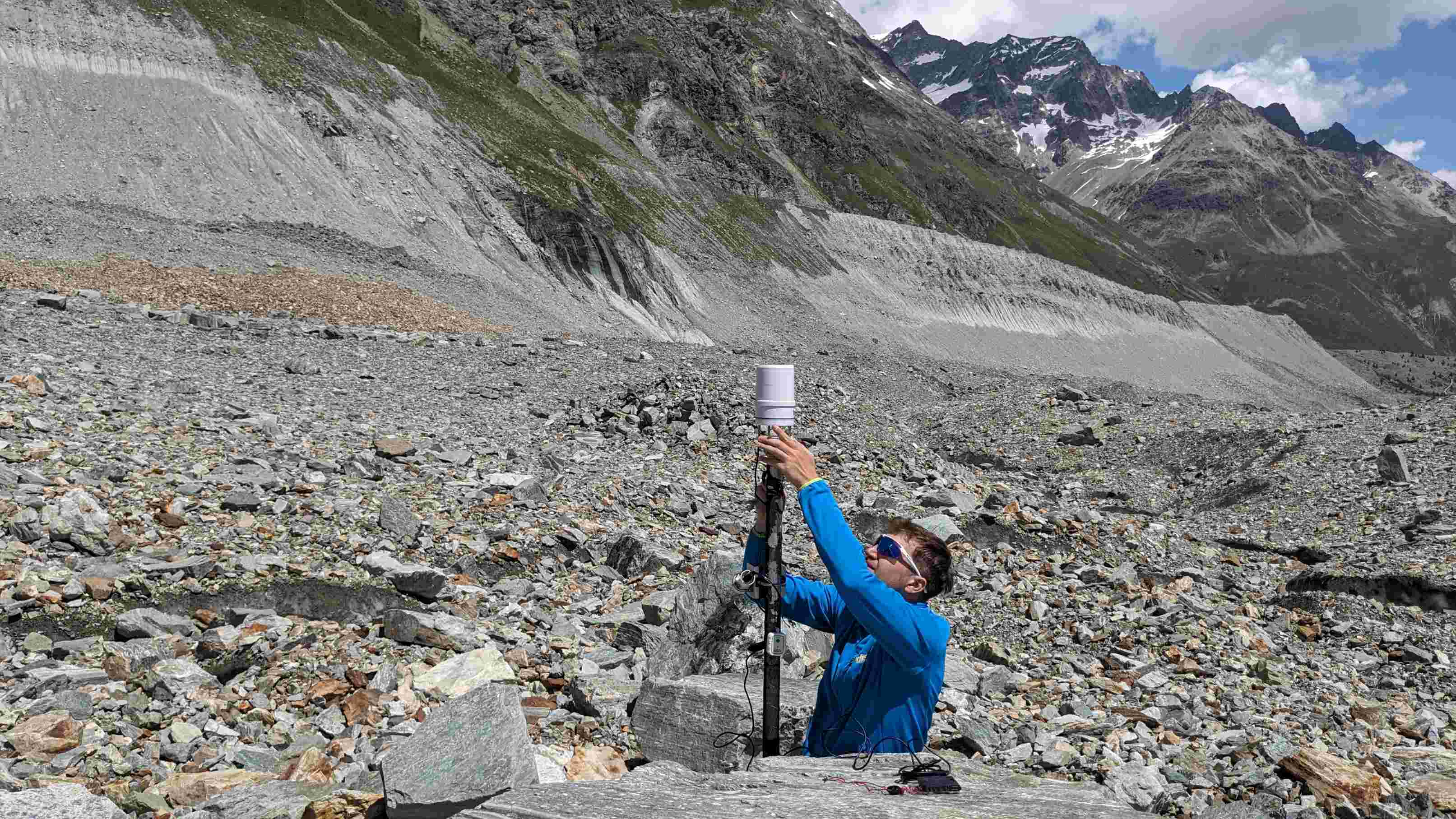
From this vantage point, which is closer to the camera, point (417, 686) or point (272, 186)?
point (417, 686)

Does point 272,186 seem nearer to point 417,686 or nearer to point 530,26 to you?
point 417,686

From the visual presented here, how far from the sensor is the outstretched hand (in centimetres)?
401

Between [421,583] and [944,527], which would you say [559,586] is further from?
[944,527]

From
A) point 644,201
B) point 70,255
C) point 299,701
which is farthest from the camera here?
point 644,201

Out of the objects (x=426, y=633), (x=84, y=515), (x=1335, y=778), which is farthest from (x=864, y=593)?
(x=84, y=515)

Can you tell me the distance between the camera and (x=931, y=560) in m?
4.18

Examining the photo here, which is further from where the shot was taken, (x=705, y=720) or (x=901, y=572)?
(x=705, y=720)

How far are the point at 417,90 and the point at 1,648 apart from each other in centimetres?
5811

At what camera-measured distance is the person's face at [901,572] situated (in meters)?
4.11

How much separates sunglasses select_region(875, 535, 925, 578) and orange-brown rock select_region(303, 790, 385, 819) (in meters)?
2.81

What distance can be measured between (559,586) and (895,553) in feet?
18.7

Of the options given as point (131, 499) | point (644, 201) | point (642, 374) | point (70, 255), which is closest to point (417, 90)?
point (644, 201)

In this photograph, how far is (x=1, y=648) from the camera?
603 centimetres

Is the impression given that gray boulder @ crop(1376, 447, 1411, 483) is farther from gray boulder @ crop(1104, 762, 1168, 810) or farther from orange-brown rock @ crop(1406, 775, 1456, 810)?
gray boulder @ crop(1104, 762, 1168, 810)
